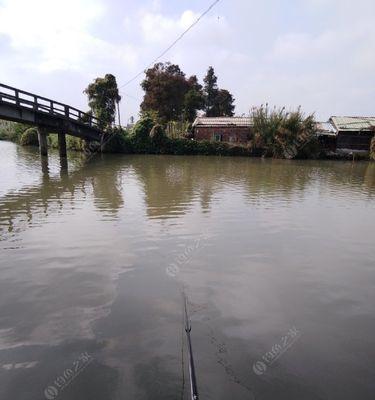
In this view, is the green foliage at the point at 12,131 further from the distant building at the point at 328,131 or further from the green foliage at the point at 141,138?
the distant building at the point at 328,131

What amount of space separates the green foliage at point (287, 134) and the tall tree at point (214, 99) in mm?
24847

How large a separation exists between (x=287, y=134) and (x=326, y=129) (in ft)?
25.9

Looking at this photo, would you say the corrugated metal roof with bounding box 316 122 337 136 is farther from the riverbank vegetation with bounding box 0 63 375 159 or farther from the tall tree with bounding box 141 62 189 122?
the tall tree with bounding box 141 62 189 122

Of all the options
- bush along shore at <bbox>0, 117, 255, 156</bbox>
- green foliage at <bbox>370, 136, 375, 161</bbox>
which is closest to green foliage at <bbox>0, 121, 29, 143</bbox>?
bush along shore at <bbox>0, 117, 255, 156</bbox>

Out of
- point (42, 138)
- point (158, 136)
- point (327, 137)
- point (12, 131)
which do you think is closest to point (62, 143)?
point (42, 138)

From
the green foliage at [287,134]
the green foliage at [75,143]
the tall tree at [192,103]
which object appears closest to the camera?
the green foliage at [287,134]

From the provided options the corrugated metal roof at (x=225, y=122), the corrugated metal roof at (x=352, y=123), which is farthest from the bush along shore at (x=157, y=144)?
the corrugated metal roof at (x=352, y=123)

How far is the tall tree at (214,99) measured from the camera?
58938mm

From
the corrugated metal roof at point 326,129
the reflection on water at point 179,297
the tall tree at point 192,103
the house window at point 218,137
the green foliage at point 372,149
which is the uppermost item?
the tall tree at point 192,103

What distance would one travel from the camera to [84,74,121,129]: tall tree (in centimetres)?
4266

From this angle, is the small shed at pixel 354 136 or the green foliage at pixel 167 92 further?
the green foliage at pixel 167 92

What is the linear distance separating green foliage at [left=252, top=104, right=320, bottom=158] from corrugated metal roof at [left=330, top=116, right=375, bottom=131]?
5258mm

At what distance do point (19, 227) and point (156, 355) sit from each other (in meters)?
6.72

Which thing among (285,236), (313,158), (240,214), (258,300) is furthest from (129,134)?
(258,300)
